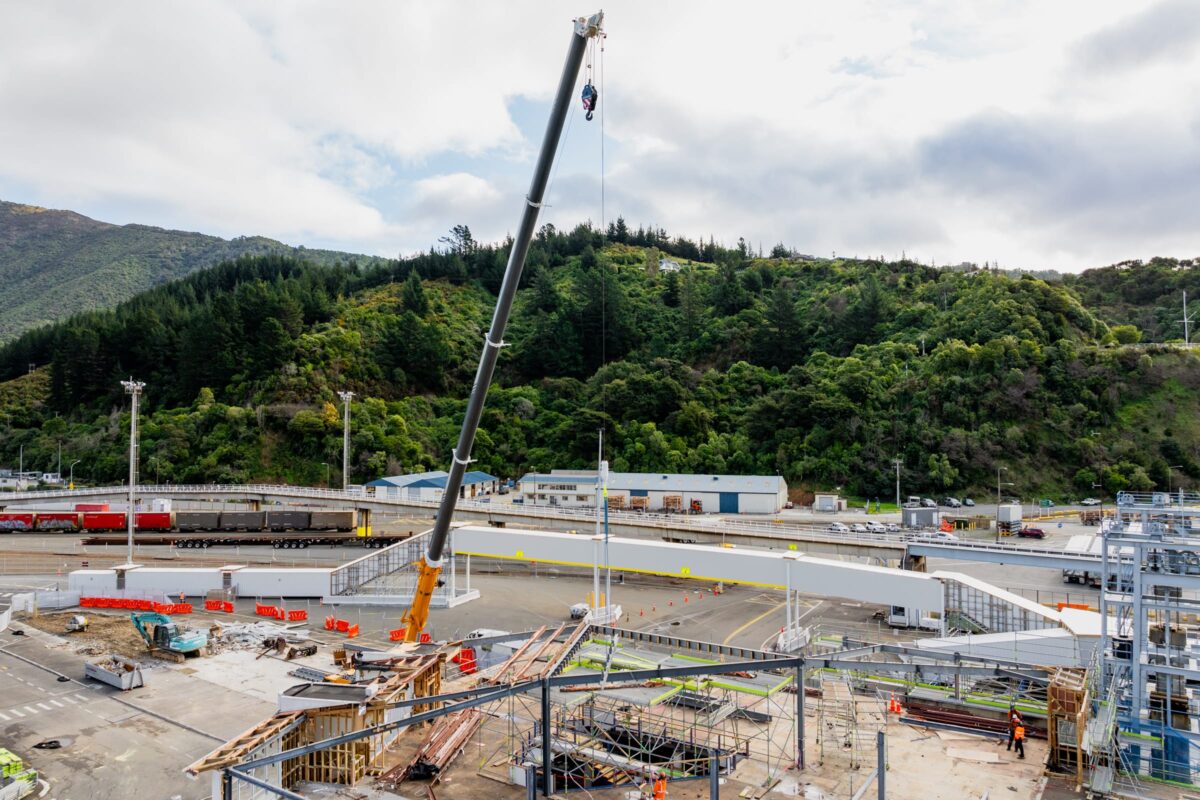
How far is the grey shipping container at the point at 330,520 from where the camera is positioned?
54531 mm

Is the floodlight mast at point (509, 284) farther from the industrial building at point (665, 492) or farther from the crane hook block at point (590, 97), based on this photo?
the industrial building at point (665, 492)

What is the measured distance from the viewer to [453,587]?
36625mm

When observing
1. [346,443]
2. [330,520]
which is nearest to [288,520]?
[330,520]

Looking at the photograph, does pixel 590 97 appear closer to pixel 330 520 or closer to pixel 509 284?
pixel 509 284

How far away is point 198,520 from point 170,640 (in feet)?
101

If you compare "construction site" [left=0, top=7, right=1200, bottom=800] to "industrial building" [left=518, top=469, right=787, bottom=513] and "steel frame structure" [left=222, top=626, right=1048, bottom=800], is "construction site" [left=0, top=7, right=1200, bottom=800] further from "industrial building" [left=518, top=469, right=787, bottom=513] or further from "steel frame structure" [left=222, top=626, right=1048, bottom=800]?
"industrial building" [left=518, top=469, right=787, bottom=513]

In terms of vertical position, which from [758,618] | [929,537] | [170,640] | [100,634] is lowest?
[100,634]

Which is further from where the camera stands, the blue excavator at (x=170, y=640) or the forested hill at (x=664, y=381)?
the forested hill at (x=664, y=381)

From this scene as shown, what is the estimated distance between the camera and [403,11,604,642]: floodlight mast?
1661 cm

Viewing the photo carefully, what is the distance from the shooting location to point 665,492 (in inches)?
2453

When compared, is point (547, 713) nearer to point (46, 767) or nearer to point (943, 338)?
A: point (46, 767)

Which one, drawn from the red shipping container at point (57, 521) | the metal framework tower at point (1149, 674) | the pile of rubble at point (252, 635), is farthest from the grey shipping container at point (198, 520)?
the metal framework tower at point (1149, 674)

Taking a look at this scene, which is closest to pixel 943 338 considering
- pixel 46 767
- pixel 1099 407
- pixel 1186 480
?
pixel 1099 407

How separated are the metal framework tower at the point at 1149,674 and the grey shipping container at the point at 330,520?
48.0 m
